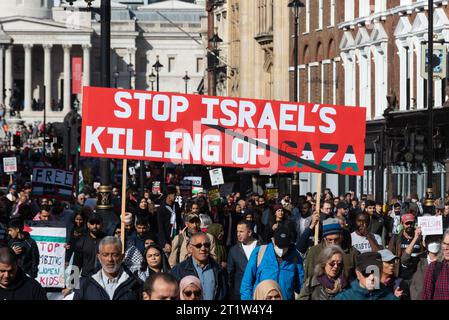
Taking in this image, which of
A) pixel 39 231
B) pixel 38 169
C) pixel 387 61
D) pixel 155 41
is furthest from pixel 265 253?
pixel 155 41

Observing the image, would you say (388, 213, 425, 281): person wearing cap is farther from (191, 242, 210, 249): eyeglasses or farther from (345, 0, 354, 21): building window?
(345, 0, 354, 21): building window

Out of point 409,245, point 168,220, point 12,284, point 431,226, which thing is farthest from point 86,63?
point 12,284

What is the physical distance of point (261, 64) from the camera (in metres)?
71.8

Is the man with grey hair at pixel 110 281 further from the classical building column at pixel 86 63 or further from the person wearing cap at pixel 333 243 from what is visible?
the classical building column at pixel 86 63

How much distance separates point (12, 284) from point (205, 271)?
241 cm

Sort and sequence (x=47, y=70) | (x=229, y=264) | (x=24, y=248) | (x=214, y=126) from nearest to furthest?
(x=229, y=264)
(x=214, y=126)
(x=24, y=248)
(x=47, y=70)

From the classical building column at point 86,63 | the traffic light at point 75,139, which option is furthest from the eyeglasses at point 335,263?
the classical building column at point 86,63

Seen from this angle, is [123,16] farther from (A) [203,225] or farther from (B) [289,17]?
(A) [203,225]

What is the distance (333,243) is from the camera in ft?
49.4

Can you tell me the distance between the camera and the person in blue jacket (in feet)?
49.8

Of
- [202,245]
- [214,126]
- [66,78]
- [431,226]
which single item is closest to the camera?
[202,245]

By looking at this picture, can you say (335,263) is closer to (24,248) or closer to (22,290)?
(22,290)

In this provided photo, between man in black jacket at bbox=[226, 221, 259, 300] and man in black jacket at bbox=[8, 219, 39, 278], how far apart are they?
2.10 metres

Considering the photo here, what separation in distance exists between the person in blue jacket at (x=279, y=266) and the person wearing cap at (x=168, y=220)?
295 inches
